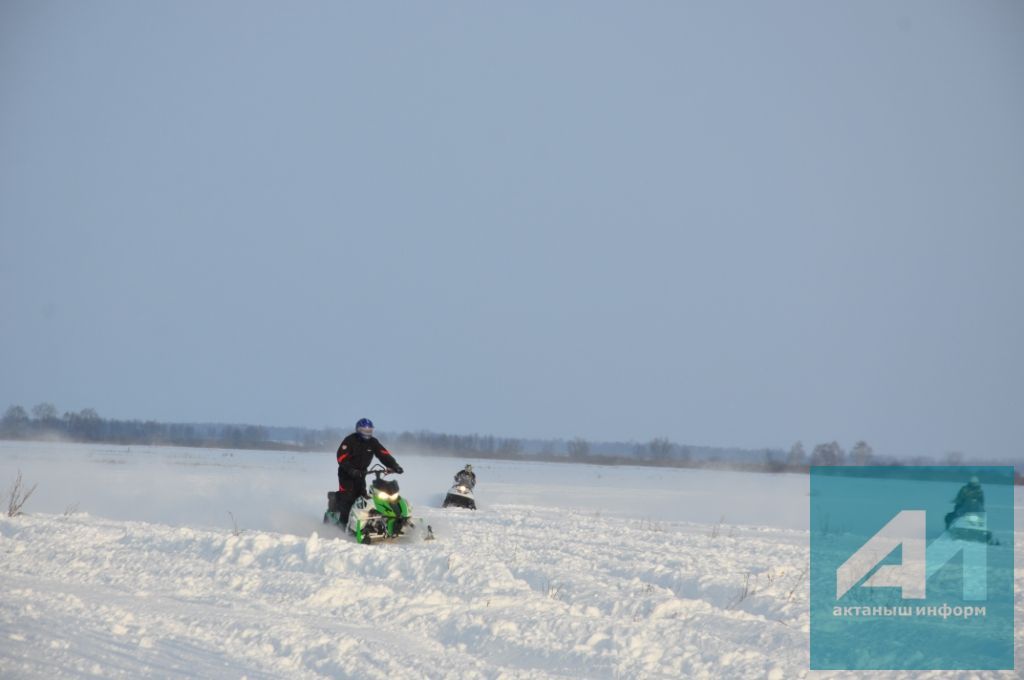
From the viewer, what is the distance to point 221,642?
6461 millimetres

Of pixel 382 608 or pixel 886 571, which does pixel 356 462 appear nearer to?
pixel 382 608

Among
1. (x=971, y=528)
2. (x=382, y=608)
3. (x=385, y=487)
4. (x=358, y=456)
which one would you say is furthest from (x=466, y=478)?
(x=382, y=608)

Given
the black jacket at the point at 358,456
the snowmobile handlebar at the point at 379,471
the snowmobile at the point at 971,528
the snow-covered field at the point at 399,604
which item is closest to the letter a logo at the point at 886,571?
the snow-covered field at the point at 399,604

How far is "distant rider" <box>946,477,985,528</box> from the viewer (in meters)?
16.9

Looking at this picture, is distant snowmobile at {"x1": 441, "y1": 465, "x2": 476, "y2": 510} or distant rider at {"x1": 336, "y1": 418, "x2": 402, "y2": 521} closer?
distant rider at {"x1": 336, "y1": 418, "x2": 402, "y2": 521}

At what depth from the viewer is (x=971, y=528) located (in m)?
16.4

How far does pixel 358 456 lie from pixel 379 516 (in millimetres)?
1411

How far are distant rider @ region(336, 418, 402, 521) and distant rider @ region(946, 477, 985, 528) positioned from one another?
10939 mm

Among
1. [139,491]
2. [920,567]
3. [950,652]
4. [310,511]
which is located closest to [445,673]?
[950,652]

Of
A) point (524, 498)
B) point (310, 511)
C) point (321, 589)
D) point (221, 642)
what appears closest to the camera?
point (221, 642)

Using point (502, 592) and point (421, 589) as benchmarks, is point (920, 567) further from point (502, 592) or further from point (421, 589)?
point (421, 589)

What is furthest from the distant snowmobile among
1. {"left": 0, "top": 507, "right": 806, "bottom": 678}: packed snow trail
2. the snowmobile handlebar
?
{"left": 0, "top": 507, "right": 806, "bottom": 678}: packed snow trail

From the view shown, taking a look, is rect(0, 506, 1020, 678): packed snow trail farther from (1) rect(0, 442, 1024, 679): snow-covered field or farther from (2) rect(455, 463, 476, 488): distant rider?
(2) rect(455, 463, 476, 488): distant rider

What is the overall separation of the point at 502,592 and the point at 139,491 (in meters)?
18.2
